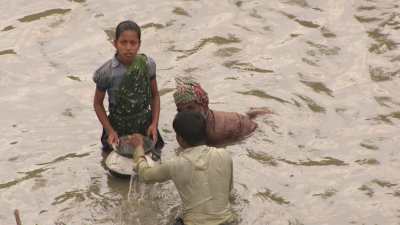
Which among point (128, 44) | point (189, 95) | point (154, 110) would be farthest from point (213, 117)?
point (128, 44)

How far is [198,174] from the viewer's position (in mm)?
3979

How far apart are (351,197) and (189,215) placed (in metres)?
1.42

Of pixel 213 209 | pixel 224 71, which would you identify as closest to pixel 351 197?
pixel 213 209

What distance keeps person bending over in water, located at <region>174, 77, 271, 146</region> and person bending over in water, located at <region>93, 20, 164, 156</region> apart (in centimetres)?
26

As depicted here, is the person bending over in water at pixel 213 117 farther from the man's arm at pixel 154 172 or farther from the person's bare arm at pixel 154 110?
the man's arm at pixel 154 172

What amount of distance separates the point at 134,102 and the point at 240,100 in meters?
1.55

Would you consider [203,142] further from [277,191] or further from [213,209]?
[277,191]

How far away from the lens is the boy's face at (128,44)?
465 cm

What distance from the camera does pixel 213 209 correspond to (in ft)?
13.2

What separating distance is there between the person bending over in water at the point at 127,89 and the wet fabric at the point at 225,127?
530mm

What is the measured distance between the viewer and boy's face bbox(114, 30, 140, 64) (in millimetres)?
4648

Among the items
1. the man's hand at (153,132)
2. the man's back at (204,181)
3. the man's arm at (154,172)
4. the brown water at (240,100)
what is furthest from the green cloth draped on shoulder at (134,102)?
the man's back at (204,181)

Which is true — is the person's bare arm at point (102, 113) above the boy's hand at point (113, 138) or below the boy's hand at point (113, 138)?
above

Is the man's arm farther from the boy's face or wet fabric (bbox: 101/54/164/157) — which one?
the boy's face
